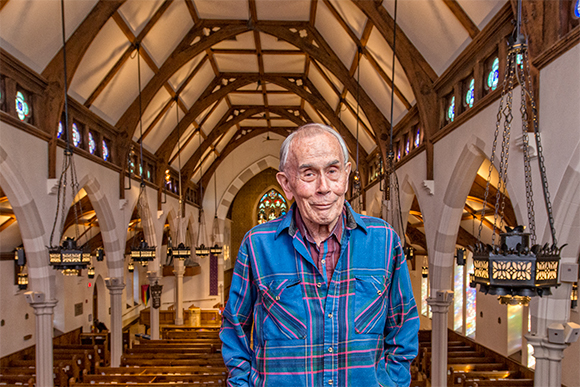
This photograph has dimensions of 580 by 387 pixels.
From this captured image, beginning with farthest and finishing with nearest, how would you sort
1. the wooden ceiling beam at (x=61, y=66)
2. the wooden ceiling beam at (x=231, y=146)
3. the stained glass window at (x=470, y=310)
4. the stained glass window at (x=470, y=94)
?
the wooden ceiling beam at (x=231, y=146)
the stained glass window at (x=470, y=310)
the wooden ceiling beam at (x=61, y=66)
the stained glass window at (x=470, y=94)

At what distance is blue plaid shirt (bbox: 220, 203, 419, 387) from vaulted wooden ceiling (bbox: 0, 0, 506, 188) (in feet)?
18.7

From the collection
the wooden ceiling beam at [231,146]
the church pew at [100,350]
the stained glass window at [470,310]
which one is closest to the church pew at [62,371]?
the church pew at [100,350]

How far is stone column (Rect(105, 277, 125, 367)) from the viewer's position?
1150cm

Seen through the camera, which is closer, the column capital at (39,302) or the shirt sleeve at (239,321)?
the shirt sleeve at (239,321)

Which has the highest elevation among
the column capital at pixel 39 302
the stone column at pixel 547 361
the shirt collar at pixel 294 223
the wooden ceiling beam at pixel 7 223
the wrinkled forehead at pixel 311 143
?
the wrinkled forehead at pixel 311 143

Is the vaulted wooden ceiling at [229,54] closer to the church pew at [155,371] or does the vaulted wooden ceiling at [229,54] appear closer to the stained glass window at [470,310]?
the church pew at [155,371]

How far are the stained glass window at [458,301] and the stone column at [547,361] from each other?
11.4 meters

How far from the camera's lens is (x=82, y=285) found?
16.7m

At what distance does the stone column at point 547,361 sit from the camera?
4.52 metres

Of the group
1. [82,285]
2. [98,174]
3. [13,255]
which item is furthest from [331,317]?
[82,285]

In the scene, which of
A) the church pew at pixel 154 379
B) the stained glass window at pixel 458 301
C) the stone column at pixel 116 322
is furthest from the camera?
the stained glass window at pixel 458 301

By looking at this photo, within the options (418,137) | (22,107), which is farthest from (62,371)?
(418,137)

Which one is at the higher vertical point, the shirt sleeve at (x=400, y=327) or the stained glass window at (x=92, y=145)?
the stained glass window at (x=92, y=145)

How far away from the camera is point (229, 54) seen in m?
13.9
